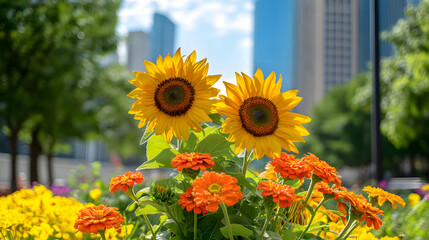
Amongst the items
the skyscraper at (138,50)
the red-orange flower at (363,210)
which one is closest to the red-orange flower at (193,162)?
the red-orange flower at (363,210)

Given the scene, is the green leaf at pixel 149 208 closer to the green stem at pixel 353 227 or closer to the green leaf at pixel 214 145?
the green leaf at pixel 214 145

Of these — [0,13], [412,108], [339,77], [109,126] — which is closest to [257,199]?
[0,13]

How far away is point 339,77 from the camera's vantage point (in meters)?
126

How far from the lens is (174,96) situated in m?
1.70

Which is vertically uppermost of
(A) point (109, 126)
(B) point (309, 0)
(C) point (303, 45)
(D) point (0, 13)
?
(B) point (309, 0)

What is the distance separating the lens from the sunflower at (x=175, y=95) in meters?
1.70

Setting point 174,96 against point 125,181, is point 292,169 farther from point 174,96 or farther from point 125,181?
point 125,181

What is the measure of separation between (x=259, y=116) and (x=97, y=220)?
73 centimetres

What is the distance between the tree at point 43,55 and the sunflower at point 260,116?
12.6 metres

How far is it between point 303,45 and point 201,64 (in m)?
140

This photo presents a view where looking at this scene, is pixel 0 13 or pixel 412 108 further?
pixel 412 108

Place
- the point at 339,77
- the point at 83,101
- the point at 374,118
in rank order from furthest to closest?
the point at 339,77 → the point at 83,101 → the point at 374,118

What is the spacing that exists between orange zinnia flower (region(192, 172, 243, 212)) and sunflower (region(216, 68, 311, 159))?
9.6 inches

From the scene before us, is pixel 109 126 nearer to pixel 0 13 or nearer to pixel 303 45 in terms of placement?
pixel 0 13
